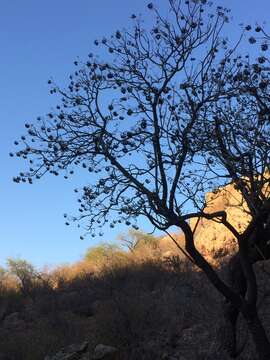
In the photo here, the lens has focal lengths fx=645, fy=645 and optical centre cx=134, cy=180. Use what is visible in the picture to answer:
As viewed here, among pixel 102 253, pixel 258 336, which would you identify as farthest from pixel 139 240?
pixel 258 336

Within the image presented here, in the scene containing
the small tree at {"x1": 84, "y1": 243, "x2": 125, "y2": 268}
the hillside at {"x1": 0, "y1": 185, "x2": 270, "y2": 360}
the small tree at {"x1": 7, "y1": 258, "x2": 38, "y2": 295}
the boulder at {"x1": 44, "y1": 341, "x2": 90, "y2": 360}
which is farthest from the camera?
the small tree at {"x1": 84, "y1": 243, "x2": 125, "y2": 268}

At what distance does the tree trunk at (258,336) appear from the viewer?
37.5 ft

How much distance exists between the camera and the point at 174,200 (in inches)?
454

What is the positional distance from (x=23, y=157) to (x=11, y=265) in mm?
27184

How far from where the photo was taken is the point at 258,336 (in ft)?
37.8

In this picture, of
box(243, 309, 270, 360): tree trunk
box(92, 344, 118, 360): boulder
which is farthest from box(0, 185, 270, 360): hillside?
box(243, 309, 270, 360): tree trunk

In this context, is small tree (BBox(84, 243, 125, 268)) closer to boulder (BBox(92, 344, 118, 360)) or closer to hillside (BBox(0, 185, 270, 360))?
hillside (BBox(0, 185, 270, 360))

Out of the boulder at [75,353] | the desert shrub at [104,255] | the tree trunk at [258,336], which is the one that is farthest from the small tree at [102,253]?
the tree trunk at [258,336]

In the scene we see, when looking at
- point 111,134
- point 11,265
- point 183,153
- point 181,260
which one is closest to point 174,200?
Result: point 183,153

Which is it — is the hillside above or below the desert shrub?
below

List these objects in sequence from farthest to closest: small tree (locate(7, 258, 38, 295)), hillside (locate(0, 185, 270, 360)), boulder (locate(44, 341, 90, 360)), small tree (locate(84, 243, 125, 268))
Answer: small tree (locate(84, 243, 125, 268)), small tree (locate(7, 258, 38, 295)), hillside (locate(0, 185, 270, 360)), boulder (locate(44, 341, 90, 360))

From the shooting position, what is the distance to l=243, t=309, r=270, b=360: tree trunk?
11.4 m

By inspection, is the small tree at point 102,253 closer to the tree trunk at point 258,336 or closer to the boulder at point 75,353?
the boulder at point 75,353

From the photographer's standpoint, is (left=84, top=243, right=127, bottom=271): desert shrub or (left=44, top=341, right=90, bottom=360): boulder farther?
(left=84, top=243, right=127, bottom=271): desert shrub
